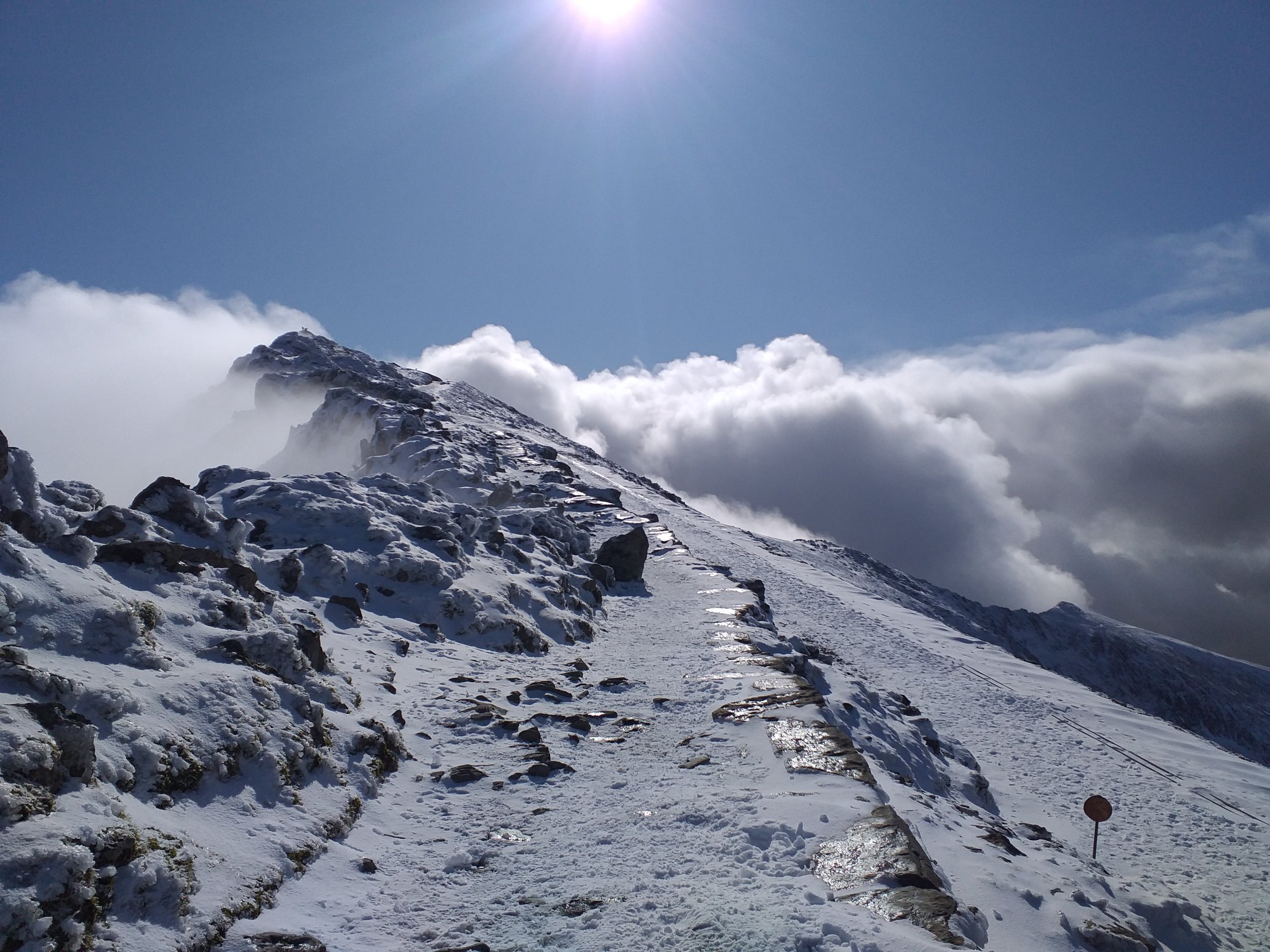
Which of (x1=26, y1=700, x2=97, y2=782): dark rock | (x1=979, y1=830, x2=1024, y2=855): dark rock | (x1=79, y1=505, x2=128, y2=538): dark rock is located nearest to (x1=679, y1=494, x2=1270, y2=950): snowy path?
(x1=979, y1=830, x2=1024, y2=855): dark rock

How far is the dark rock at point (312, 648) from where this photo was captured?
42.4 feet

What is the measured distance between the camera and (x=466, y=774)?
1127cm

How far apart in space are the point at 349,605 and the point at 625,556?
54.4ft

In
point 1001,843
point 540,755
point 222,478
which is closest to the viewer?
point 540,755

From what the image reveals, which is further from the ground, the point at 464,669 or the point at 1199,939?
the point at 464,669

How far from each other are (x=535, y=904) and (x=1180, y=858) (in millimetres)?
20672

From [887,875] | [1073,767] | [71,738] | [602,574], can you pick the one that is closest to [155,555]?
[71,738]

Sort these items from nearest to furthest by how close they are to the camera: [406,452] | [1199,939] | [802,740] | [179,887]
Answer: [179,887]
[802,740]
[1199,939]
[406,452]

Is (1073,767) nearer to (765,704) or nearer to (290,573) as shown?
(765,704)

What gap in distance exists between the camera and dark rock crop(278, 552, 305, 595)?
17.8 meters

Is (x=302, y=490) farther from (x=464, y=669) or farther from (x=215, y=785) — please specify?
(x=215, y=785)

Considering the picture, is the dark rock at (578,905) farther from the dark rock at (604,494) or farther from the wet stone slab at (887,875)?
the dark rock at (604,494)

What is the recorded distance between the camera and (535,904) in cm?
802

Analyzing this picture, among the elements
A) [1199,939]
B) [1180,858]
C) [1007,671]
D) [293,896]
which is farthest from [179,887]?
[1007,671]
